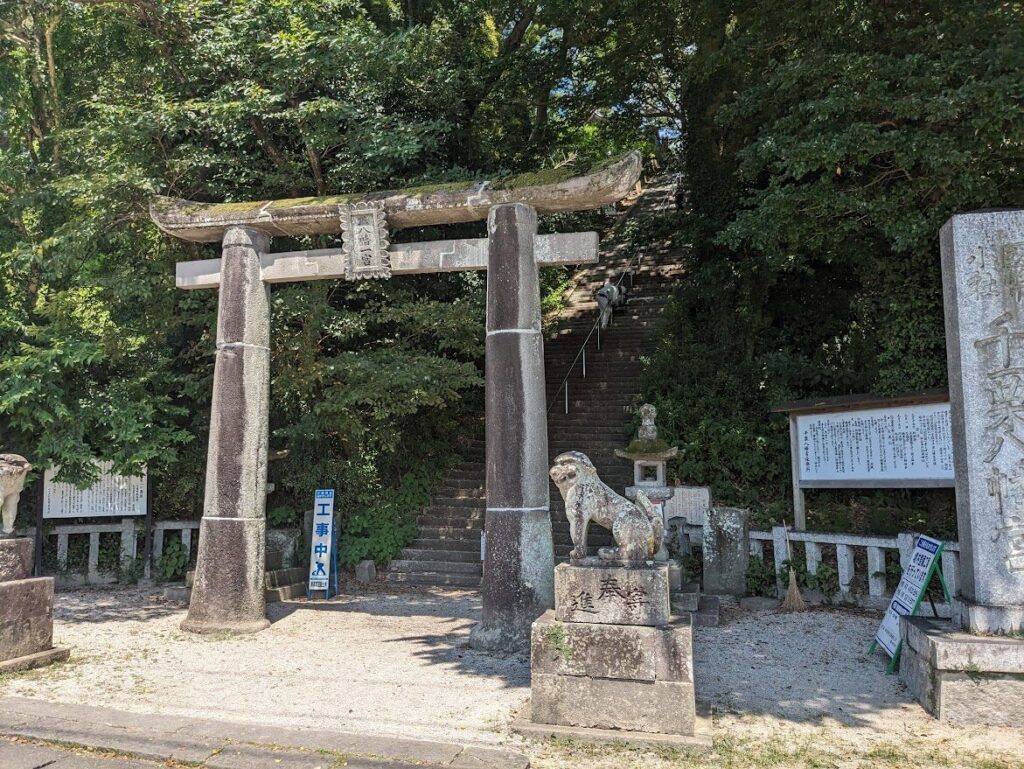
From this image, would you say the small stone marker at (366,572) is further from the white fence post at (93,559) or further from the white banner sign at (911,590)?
the white banner sign at (911,590)

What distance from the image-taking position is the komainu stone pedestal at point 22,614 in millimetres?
6105

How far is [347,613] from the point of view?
902 centimetres

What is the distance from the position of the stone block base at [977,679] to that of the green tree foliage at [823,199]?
457cm

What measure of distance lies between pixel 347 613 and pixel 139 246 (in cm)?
649

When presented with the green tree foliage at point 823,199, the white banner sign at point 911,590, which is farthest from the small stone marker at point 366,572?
the white banner sign at point 911,590

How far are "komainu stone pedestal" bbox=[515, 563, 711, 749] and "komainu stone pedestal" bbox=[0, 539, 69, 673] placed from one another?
4.56m

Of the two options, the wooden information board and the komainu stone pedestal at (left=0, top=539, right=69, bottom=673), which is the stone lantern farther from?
the komainu stone pedestal at (left=0, top=539, right=69, bottom=673)

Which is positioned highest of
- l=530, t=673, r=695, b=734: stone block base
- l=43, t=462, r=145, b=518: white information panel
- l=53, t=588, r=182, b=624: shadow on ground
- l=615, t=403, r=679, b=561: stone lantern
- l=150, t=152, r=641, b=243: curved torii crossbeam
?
l=150, t=152, r=641, b=243: curved torii crossbeam

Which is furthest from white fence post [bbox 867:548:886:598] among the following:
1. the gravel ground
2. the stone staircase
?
the stone staircase

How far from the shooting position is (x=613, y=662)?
15.3ft

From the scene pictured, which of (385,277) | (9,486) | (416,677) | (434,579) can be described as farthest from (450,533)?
(9,486)

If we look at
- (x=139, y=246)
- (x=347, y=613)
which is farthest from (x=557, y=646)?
(x=139, y=246)

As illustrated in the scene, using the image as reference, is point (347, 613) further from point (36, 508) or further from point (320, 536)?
point (36, 508)

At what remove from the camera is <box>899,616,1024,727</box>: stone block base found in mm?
4715
